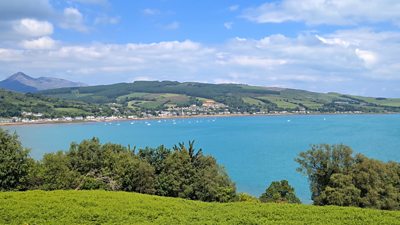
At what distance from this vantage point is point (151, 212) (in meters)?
22.3

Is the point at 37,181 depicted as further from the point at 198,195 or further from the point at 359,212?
the point at 359,212

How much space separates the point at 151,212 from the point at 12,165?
76.4 ft

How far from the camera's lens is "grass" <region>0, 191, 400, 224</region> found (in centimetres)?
2048

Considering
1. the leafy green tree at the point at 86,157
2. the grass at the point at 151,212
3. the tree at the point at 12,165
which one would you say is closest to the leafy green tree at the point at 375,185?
the grass at the point at 151,212

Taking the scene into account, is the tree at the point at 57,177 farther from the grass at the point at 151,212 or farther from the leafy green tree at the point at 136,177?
the grass at the point at 151,212

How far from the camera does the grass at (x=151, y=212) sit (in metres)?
20.5

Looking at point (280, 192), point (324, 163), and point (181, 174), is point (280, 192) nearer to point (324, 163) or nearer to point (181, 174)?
point (324, 163)

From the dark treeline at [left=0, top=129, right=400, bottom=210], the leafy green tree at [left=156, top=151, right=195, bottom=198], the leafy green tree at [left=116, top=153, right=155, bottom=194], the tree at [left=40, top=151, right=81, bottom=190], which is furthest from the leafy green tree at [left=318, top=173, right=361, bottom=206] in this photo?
the tree at [left=40, top=151, right=81, bottom=190]

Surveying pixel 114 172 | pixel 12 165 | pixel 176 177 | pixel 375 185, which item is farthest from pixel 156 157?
pixel 375 185

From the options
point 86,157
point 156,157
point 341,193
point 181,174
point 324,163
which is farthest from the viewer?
point 156,157

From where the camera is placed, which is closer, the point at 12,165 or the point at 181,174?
the point at 12,165

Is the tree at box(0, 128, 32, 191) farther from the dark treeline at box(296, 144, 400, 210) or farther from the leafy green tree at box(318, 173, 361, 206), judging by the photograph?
the leafy green tree at box(318, 173, 361, 206)

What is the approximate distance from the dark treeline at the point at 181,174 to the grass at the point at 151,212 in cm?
1580

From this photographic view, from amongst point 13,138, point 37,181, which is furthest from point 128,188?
point 13,138
